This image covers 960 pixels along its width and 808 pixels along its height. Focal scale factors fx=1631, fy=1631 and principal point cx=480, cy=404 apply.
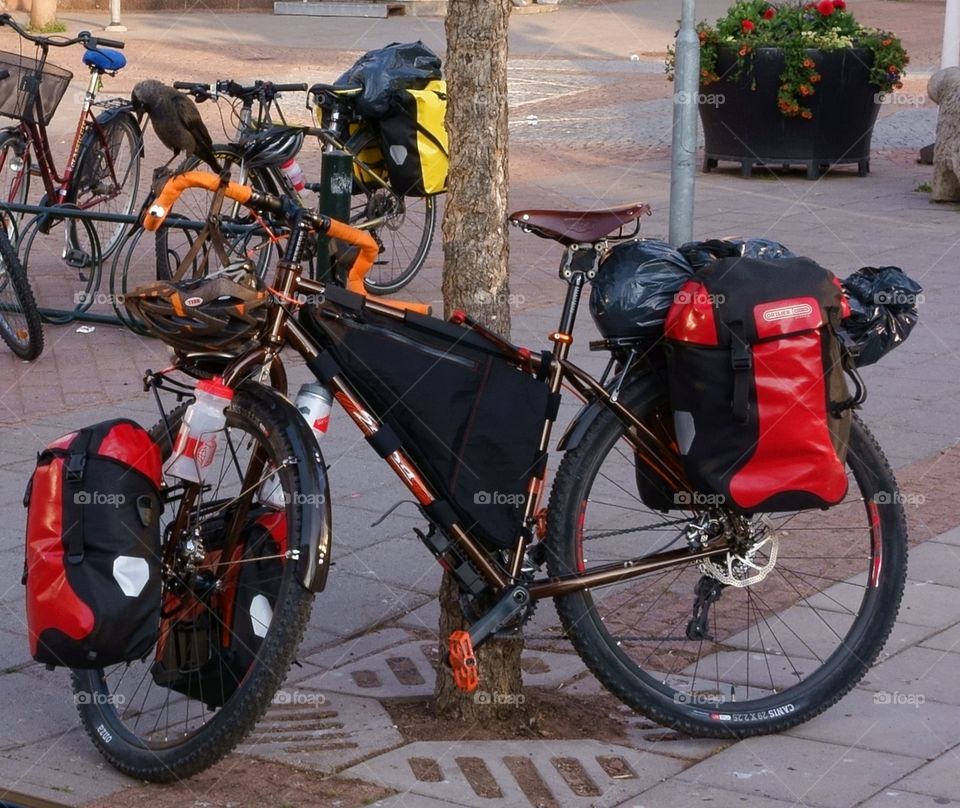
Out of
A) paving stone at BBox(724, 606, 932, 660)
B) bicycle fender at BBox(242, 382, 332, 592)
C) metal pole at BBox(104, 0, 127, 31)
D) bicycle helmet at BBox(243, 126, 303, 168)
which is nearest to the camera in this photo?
bicycle fender at BBox(242, 382, 332, 592)

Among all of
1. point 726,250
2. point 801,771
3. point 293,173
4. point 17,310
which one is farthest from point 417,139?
point 801,771

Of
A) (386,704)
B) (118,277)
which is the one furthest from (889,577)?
(118,277)

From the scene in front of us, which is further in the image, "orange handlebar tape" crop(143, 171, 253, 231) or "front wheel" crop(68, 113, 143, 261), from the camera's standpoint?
"front wheel" crop(68, 113, 143, 261)

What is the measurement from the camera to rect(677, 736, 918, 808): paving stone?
347cm

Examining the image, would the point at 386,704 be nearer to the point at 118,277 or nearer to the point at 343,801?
the point at 343,801

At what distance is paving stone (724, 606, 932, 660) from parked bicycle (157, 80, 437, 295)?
377 centimetres

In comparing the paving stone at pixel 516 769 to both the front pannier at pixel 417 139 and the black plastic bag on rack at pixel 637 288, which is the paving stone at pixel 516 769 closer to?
the black plastic bag on rack at pixel 637 288

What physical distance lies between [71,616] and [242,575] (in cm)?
37

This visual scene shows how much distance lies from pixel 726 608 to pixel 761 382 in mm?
1207

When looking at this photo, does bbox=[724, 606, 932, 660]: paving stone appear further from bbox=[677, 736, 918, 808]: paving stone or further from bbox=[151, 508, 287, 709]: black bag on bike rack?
bbox=[151, 508, 287, 709]: black bag on bike rack

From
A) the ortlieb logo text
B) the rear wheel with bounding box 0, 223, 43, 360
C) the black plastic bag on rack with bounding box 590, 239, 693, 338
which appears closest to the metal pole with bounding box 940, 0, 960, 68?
the rear wheel with bounding box 0, 223, 43, 360

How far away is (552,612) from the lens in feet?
15.4

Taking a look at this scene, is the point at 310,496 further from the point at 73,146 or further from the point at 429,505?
the point at 73,146

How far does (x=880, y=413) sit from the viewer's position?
21.9 feet
